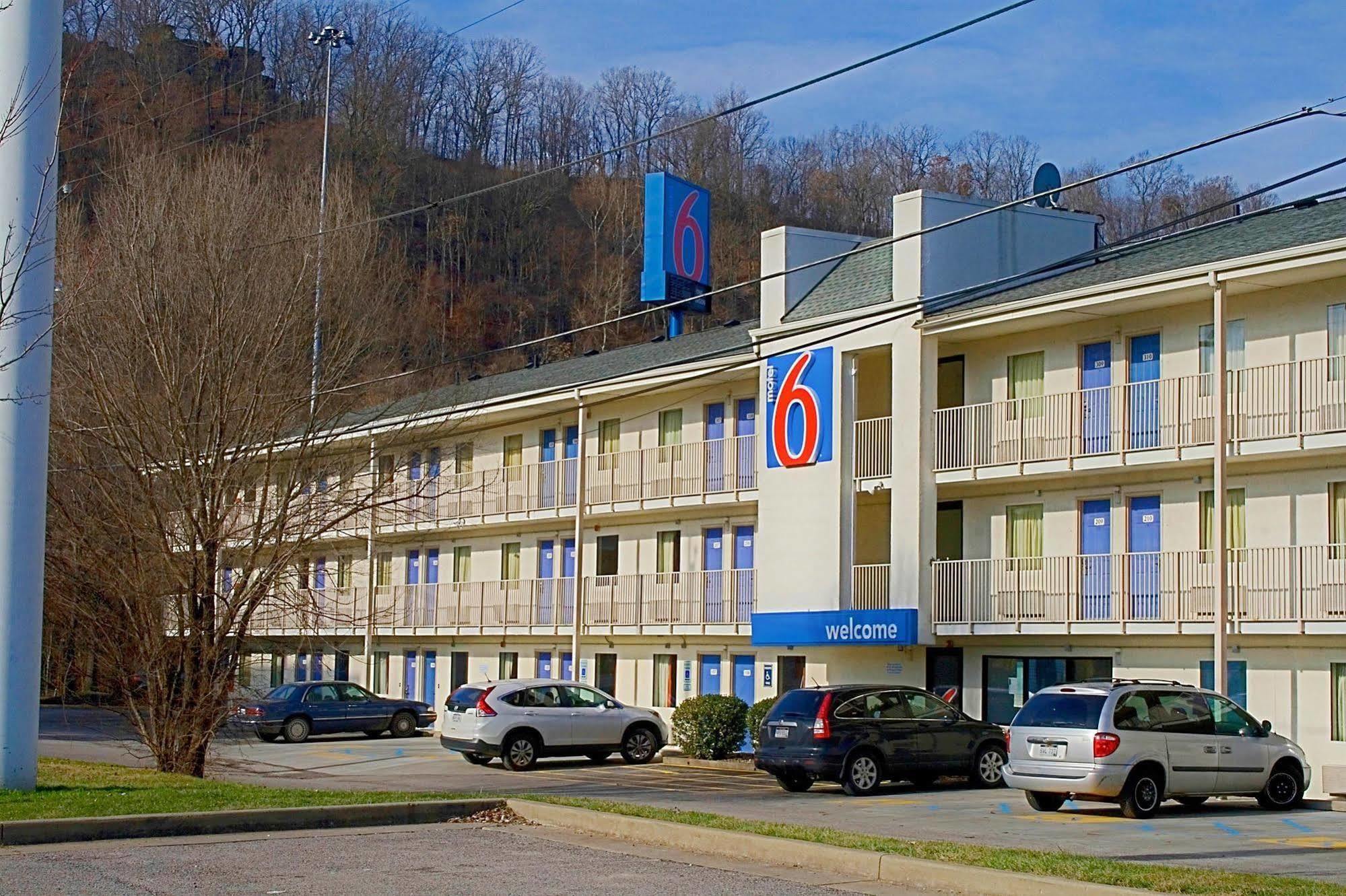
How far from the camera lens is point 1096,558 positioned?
29.0m

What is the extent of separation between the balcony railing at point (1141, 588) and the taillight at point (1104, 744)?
724cm

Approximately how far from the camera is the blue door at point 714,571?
36688 mm

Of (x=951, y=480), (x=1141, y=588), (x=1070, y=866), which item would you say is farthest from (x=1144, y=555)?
(x=1070, y=866)

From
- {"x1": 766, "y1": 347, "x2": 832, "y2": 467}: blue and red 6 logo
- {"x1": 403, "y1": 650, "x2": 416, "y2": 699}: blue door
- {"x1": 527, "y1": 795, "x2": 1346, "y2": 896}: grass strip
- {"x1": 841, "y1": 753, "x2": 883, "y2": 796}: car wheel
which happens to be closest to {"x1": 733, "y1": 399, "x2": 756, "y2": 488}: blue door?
{"x1": 766, "y1": 347, "x2": 832, "y2": 467}: blue and red 6 logo

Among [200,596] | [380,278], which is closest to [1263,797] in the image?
[200,596]

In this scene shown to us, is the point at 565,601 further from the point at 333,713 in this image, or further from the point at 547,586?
the point at 333,713

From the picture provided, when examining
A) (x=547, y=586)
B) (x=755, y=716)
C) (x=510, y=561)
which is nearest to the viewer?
(x=755, y=716)

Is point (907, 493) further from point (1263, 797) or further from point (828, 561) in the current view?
point (1263, 797)

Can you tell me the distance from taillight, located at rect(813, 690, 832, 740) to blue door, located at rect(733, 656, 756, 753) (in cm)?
1214

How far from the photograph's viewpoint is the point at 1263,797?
21594mm

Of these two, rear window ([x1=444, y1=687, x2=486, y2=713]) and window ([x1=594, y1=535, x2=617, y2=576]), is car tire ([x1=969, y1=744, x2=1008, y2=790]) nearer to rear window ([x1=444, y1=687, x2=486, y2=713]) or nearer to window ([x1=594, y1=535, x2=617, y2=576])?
rear window ([x1=444, y1=687, x2=486, y2=713])

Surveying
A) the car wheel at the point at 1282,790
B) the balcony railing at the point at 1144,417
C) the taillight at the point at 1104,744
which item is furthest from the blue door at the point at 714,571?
the taillight at the point at 1104,744

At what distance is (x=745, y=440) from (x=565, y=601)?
300 inches

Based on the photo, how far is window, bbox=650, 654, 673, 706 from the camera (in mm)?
39219
